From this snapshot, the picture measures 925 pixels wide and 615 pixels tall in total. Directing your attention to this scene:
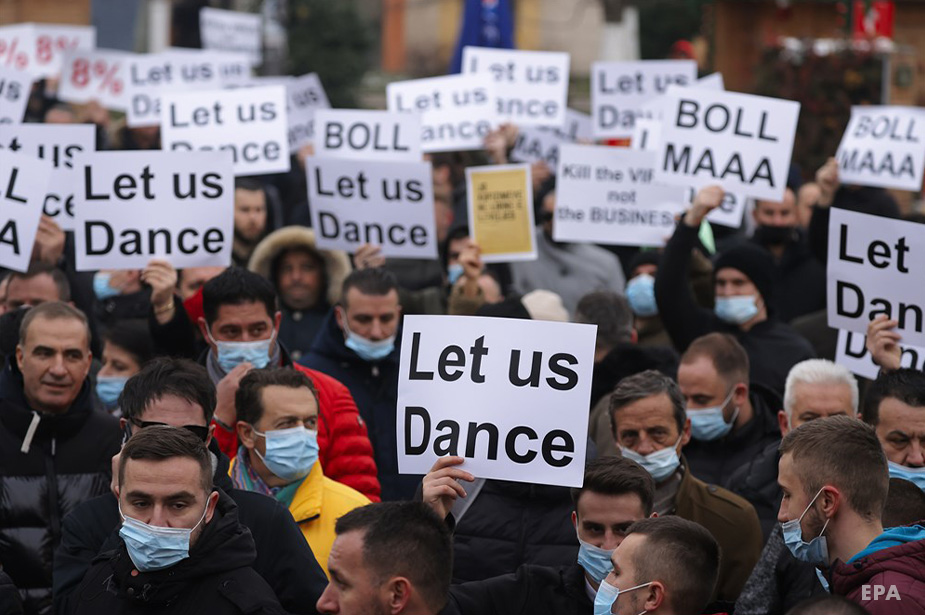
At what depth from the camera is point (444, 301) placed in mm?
9078

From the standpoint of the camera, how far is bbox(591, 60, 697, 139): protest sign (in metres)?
12.3

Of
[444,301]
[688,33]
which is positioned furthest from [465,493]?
[688,33]

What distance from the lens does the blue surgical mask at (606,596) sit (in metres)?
4.58

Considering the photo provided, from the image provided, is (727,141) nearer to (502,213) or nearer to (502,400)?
(502,213)

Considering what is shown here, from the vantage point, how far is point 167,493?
4664 mm

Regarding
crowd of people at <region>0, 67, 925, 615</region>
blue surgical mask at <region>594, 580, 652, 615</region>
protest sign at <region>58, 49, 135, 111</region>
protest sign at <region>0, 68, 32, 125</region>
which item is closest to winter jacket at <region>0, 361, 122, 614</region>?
crowd of people at <region>0, 67, 925, 615</region>

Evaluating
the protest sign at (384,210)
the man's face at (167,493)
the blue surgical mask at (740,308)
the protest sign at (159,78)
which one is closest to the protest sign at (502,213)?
the protest sign at (384,210)

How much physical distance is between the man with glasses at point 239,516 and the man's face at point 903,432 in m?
2.24

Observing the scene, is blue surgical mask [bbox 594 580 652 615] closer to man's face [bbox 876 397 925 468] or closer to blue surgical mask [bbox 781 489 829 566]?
blue surgical mask [bbox 781 489 829 566]

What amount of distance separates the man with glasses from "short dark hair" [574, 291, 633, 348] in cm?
285

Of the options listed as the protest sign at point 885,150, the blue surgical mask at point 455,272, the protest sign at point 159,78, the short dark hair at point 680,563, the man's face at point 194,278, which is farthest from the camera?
the protest sign at point 159,78

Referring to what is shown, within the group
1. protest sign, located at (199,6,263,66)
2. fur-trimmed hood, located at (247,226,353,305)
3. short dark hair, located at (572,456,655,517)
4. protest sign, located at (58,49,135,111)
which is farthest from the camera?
protest sign, located at (199,6,263,66)

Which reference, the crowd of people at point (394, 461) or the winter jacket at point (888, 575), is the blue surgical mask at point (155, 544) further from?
the winter jacket at point (888, 575)

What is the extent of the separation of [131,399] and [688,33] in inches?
1061
